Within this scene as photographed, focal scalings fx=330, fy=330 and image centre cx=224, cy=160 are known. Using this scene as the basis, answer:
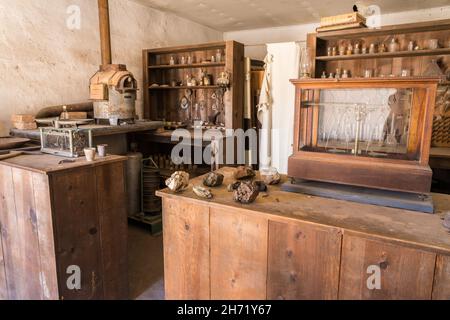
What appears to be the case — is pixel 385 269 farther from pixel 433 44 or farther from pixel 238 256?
pixel 433 44

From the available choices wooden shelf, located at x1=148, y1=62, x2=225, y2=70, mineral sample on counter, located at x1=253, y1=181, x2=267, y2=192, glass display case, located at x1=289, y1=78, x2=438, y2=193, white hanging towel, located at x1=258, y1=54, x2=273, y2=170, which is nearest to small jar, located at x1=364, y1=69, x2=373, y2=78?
white hanging towel, located at x1=258, y1=54, x2=273, y2=170

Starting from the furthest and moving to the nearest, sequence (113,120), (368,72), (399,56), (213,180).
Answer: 1. (368,72)
2. (399,56)
3. (113,120)
4. (213,180)

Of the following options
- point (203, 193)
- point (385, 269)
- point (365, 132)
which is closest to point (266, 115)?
point (365, 132)

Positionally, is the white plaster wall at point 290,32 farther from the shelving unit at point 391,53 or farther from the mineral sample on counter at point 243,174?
the mineral sample on counter at point 243,174

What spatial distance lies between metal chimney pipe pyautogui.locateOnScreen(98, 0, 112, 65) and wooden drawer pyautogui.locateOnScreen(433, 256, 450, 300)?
3.29 meters

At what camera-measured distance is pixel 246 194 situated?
1.29 metres

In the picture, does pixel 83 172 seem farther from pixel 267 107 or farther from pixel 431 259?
pixel 267 107

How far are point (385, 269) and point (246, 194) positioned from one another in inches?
21.0

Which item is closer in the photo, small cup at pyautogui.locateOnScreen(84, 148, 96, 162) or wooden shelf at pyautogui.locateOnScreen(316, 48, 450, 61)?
small cup at pyautogui.locateOnScreen(84, 148, 96, 162)

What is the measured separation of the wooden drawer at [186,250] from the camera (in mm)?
1373

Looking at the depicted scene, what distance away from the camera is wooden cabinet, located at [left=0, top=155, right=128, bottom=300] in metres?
1.67

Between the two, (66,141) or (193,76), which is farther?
(193,76)

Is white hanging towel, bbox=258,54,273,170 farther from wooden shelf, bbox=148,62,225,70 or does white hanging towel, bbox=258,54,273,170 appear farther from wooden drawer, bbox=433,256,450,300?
wooden drawer, bbox=433,256,450,300
